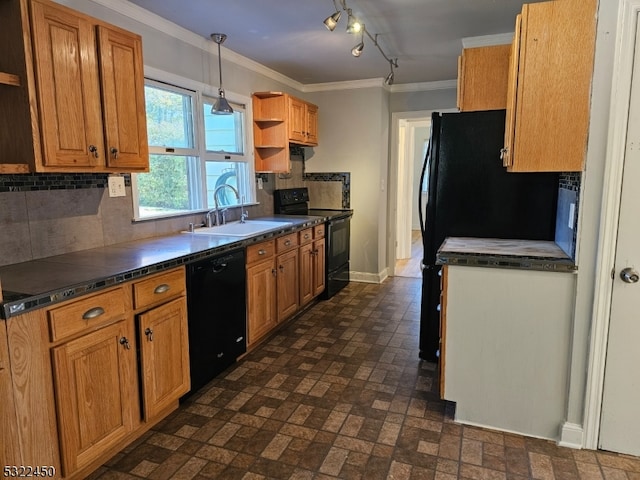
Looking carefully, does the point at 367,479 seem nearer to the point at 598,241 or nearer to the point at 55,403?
the point at 55,403

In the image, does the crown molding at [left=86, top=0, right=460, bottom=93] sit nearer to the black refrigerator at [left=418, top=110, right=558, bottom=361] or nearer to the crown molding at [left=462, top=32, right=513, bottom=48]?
the crown molding at [left=462, top=32, right=513, bottom=48]

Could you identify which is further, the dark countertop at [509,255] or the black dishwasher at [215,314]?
the black dishwasher at [215,314]

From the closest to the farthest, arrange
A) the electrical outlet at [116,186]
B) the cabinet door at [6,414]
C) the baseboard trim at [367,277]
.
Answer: the cabinet door at [6,414], the electrical outlet at [116,186], the baseboard trim at [367,277]

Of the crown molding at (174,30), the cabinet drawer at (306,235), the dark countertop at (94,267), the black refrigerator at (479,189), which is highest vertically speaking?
the crown molding at (174,30)

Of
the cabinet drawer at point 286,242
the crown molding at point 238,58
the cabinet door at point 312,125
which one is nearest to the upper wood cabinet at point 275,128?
the cabinet door at point 312,125

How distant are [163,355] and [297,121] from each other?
2872 mm

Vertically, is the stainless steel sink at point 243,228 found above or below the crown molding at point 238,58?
below

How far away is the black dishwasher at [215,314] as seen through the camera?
8.04 feet

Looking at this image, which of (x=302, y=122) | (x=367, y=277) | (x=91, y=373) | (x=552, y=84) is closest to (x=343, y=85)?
(x=302, y=122)

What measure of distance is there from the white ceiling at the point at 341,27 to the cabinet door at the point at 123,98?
515 mm

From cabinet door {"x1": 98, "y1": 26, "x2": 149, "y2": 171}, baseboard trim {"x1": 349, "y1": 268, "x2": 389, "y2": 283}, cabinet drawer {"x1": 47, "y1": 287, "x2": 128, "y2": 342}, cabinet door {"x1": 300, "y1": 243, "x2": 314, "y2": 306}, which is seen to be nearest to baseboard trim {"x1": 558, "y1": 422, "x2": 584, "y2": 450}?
cabinet drawer {"x1": 47, "y1": 287, "x2": 128, "y2": 342}

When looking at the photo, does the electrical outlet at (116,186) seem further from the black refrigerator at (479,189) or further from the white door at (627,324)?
the white door at (627,324)

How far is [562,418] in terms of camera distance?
2.10m

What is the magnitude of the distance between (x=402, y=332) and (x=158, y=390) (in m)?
2.04
